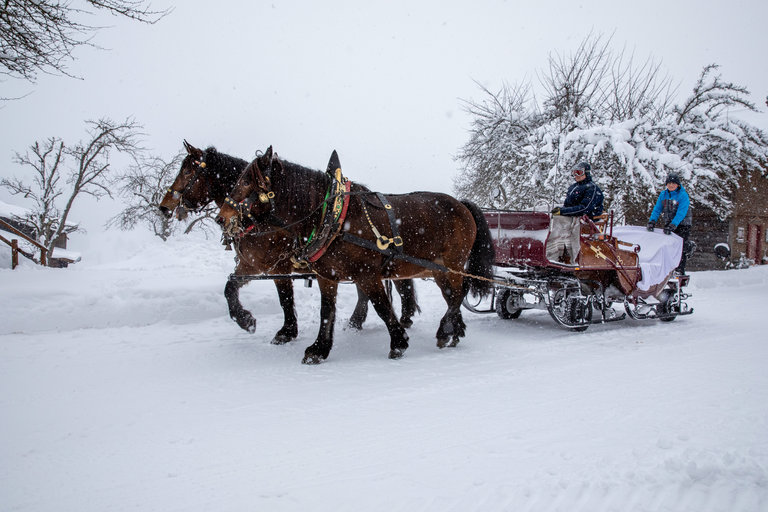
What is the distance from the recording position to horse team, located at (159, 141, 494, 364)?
4410 mm

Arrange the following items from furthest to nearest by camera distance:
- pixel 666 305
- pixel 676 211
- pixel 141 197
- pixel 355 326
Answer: pixel 141 197, pixel 676 211, pixel 666 305, pixel 355 326

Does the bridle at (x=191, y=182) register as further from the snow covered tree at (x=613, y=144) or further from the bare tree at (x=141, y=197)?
the bare tree at (x=141, y=197)

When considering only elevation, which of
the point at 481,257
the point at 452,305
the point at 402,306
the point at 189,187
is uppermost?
the point at 189,187

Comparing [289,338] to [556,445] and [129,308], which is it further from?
[556,445]

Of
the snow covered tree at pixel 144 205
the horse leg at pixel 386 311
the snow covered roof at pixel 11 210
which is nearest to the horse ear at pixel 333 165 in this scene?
the horse leg at pixel 386 311

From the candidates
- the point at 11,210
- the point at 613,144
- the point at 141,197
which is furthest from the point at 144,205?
the point at 613,144

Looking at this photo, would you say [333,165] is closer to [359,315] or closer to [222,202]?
[222,202]

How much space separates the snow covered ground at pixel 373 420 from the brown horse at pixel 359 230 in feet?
1.47

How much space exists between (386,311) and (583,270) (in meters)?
3.02

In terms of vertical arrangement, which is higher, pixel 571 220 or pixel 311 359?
pixel 571 220

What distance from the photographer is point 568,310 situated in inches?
239

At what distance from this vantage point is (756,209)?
2127 centimetres

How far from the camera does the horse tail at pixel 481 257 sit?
565 centimetres

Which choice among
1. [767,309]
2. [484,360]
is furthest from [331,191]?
[767,309]
